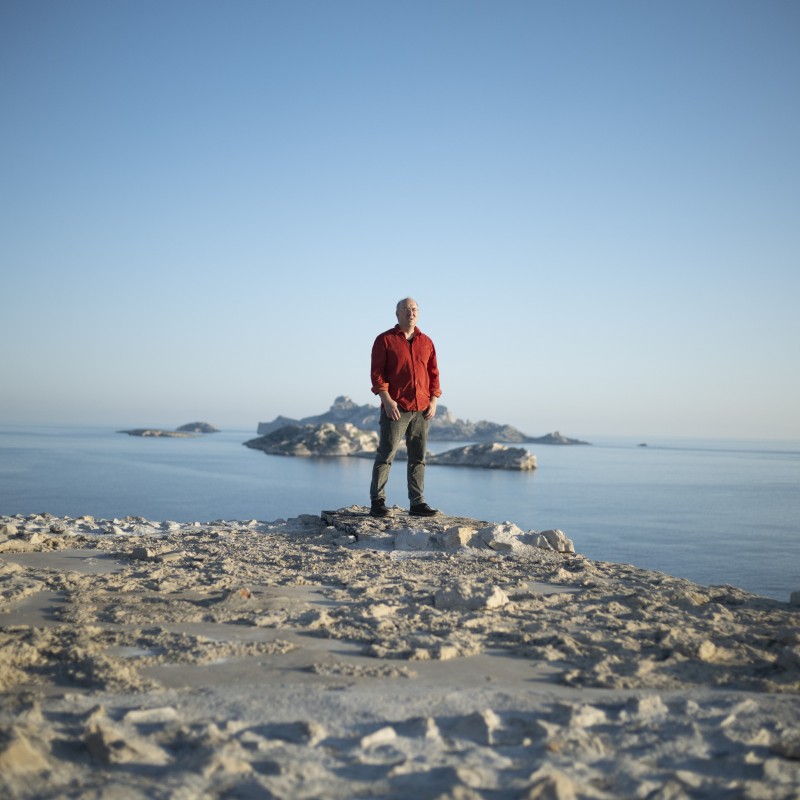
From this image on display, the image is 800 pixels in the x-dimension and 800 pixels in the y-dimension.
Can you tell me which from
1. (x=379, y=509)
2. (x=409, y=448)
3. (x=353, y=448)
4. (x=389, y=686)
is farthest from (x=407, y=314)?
(x=353, y=448)

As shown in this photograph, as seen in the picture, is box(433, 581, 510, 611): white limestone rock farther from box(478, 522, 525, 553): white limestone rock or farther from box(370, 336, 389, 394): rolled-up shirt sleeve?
box(370, 336, 389, 394): rolled-up shirt sleeve

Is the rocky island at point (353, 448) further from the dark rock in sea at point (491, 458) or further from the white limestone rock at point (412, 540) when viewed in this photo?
the white limestone rock at point (412, 540)

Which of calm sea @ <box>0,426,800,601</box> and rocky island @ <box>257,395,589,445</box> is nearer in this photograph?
calm sea @ <box>0,426,800,601</box>

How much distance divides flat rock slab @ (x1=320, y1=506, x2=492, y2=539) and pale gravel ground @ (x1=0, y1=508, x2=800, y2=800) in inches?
57.9

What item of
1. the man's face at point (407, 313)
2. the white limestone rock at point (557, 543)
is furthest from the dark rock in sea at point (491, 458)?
the white limestone rock at point (557, 543)

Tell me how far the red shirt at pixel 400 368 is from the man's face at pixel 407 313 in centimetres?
11

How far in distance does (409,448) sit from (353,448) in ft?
248

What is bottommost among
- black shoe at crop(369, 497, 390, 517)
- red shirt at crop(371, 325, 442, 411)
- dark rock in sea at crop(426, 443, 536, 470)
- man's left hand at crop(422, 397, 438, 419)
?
dark rock in sea at crop(426, 443, 536, 470)

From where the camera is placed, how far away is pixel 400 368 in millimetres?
7348

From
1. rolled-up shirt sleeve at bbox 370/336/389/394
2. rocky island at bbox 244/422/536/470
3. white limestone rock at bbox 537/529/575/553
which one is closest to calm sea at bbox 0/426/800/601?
white limestone rock at bbox 537/529/575/553

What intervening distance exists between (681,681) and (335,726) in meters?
1.53

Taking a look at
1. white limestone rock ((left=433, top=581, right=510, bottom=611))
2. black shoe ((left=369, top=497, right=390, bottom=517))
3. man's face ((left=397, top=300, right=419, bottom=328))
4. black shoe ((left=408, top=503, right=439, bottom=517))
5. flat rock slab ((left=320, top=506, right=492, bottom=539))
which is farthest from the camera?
black shoe ((left=408, top=503, right=439, bottom=517))

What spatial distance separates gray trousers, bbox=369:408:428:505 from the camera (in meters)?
7.29

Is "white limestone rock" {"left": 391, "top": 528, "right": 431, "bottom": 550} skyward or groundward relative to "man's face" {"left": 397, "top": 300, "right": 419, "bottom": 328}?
groundward
